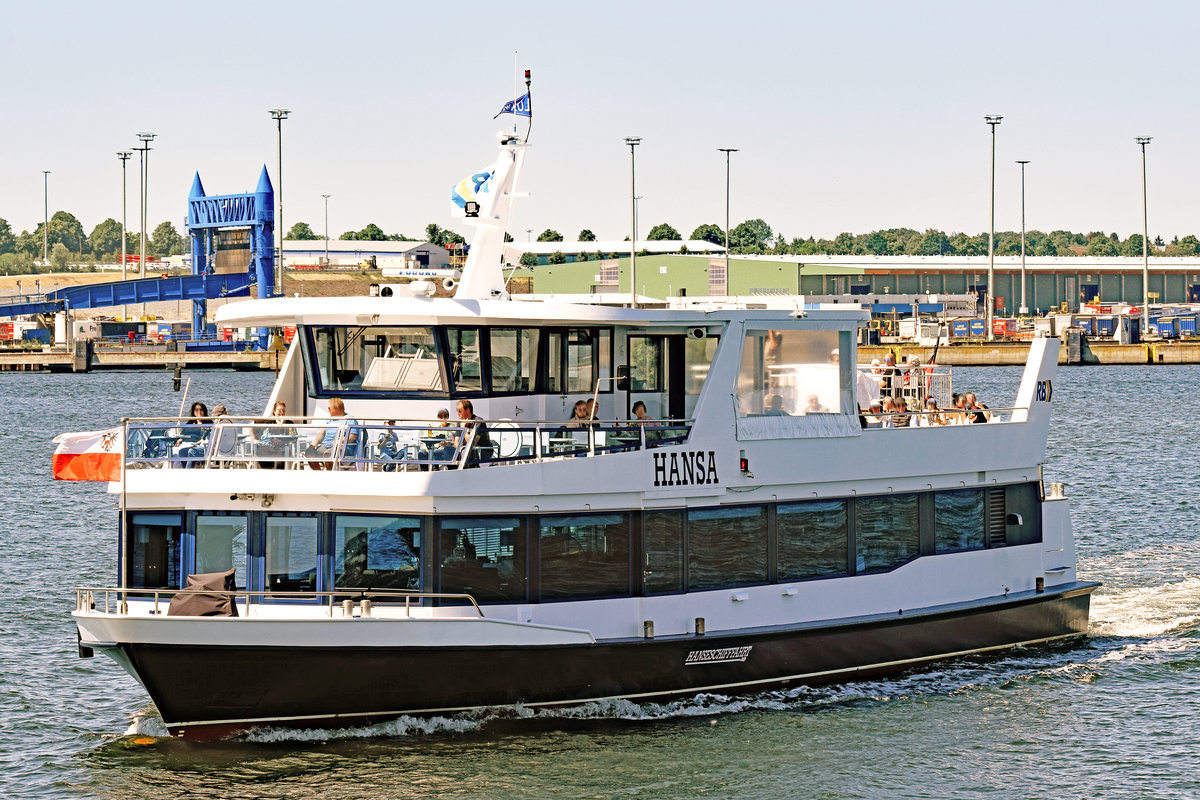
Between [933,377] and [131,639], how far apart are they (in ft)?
47.0

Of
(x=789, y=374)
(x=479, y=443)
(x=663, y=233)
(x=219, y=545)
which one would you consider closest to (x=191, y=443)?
(x=219, y=545)

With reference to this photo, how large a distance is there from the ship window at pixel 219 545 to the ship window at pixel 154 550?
9.9 inches

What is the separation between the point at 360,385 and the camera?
16.8m

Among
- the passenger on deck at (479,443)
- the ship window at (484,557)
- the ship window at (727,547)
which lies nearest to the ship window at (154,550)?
the ship window at (484,557)

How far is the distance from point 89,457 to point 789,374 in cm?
786

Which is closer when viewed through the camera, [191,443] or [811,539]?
[191,443]

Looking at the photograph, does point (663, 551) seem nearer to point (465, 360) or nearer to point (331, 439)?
point (465, 360)

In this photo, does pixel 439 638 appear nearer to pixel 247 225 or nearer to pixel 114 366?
pixel 247 225

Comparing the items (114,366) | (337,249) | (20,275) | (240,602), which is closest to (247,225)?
(114,366)

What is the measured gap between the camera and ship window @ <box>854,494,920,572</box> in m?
18.0

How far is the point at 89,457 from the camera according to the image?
618 inches

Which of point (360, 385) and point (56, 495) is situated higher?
point (360, 385)

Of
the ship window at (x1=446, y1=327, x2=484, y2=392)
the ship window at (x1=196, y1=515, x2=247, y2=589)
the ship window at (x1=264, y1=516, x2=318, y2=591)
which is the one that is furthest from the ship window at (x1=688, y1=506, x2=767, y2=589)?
the ship window at (x1=196, y1=515, x2=247, y2=589)

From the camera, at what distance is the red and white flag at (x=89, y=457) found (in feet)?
51.2
